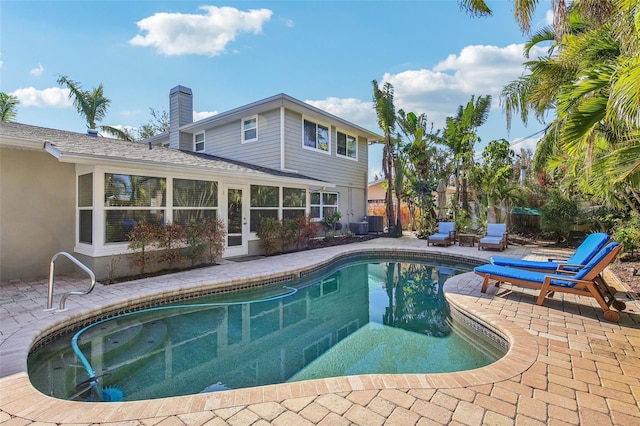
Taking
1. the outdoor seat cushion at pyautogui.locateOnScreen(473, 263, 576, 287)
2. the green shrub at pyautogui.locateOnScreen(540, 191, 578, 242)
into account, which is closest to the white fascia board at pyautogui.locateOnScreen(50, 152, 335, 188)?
the outdoor seat cushion at pyautogui.locateOnScreen(473, 263, 576, 287)

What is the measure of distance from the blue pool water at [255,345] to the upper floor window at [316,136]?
894cm

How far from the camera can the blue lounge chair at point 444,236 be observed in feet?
40.8

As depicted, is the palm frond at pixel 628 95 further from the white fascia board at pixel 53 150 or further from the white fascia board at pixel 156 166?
the white fascia board at pixel 53 150

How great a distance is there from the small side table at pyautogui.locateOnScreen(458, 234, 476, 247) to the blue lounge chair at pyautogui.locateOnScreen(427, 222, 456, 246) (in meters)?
0.29

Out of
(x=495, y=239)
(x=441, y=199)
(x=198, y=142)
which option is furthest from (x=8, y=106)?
(x=495, y=239)

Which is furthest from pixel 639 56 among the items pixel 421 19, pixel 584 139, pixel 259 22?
pixel 259 22

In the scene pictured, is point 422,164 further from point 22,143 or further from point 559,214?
point 22,143

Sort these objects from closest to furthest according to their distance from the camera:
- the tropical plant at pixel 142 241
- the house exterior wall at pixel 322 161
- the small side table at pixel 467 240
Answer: the tropical plant at pixel 142 241 → the small side table at pixel 467 240 → the house exterior wall at pixel 322 161

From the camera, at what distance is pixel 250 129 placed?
46.6 feet

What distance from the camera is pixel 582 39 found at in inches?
226

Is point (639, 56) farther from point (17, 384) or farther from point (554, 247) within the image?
point (554, 247)

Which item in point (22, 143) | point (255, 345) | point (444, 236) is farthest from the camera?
point (444, 236)

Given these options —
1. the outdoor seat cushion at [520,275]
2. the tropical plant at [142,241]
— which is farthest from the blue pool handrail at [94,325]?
the outdoor seat cushion at [520,275]

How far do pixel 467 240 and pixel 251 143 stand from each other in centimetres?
1021
